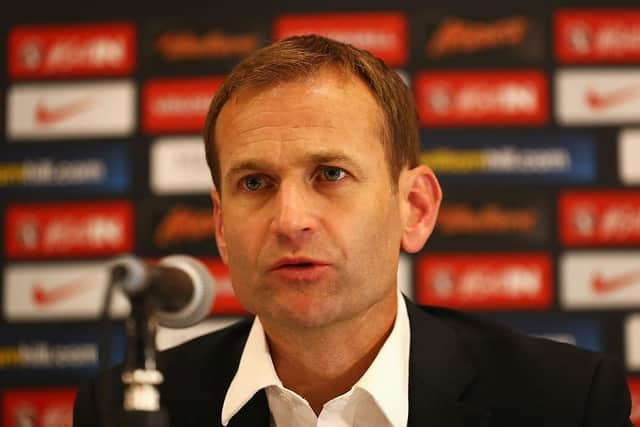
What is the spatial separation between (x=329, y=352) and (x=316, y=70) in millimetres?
592

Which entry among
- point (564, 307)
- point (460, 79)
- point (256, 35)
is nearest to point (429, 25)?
point (460, 79)

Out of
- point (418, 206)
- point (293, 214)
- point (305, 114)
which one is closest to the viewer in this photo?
point (293, 214)

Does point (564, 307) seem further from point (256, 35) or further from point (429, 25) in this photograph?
point (256, 35)

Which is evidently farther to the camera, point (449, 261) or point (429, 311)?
point (449, 261)

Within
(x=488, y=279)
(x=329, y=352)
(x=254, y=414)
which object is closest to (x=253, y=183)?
(x=329, y=352)

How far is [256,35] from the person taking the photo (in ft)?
11.5

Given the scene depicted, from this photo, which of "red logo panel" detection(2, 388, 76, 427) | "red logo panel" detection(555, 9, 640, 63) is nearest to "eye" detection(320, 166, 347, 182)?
"red logo panel" detection(555, 9, 640, 63)

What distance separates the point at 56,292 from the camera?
3.50 meters

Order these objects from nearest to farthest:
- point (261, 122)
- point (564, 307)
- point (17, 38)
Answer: point (261, 122), point (564, 307), point (17, 38)

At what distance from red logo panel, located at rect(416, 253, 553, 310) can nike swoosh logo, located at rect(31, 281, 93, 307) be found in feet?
4.87

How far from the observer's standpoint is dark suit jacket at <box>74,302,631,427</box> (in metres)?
1.70

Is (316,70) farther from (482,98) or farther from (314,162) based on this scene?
(482,98)

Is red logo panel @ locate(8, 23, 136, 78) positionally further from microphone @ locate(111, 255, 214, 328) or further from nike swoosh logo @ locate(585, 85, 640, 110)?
microphone @ locate(111, 255, 214, 328)

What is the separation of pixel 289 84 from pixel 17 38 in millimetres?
2412
